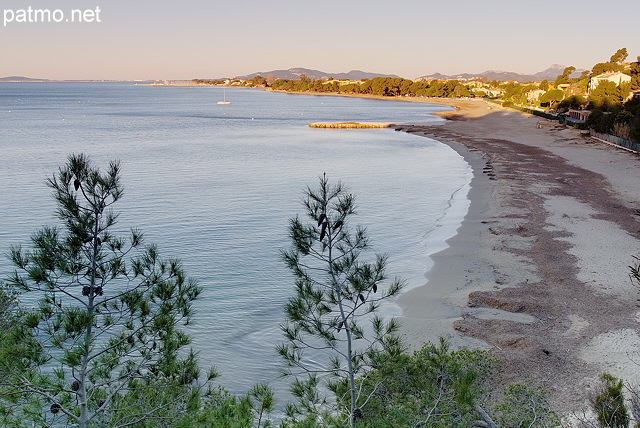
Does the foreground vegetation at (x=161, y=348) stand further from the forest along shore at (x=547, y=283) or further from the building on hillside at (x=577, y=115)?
the building on hillside at (x=577, y=115)

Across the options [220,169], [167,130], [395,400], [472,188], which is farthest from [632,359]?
[167,130]

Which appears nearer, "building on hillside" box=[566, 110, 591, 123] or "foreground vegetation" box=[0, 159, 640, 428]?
"foreground vegetation" box=[0, 159, 640, 428]

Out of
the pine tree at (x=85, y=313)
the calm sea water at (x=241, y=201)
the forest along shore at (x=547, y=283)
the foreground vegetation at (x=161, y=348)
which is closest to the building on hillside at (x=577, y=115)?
the calm sea water at (x=241, y=201)

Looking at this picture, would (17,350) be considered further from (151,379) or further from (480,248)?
(480,248)

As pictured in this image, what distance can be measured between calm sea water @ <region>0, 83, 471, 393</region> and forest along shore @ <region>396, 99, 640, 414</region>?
60.6 inches

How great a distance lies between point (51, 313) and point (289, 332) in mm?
2674

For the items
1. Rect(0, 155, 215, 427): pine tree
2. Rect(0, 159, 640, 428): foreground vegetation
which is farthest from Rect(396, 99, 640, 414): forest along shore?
Rect(0, 155, 215, 427): pine tree

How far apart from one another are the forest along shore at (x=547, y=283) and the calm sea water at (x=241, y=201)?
1.54 meters

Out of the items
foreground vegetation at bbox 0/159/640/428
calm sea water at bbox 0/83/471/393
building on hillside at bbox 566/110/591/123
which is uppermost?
building on hillside at bbox 566/110/591/123

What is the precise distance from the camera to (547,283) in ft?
53.8

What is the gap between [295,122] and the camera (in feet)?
321

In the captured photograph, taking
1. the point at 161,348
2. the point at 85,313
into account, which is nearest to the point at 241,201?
the point at 161,348

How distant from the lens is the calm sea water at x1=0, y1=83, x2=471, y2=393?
615 inches

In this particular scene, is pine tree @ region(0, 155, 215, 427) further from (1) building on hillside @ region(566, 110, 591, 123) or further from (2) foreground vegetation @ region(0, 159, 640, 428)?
(1) building on hillside @ region(566, 110, 591, 123)
